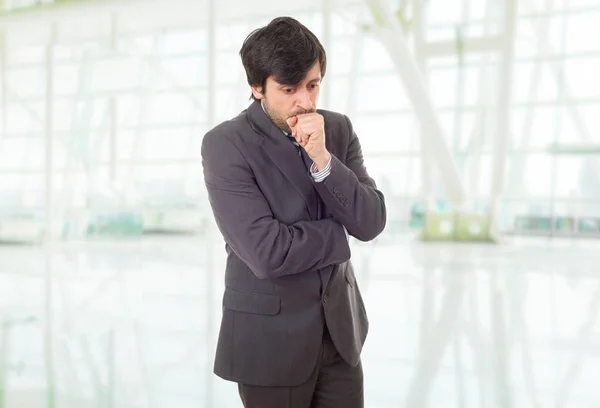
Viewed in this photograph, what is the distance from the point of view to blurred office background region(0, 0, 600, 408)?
12.6ft

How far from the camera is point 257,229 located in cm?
140

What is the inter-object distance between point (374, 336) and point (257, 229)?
3428 millimetres

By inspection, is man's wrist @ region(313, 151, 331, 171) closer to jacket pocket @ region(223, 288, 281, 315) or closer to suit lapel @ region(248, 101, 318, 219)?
suit lapel @ region(248, 101, 318, 219)

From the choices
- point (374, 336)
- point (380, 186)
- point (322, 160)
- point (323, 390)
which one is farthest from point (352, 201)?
point (374, 336)

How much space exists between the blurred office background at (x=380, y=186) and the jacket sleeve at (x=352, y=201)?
6.16ft

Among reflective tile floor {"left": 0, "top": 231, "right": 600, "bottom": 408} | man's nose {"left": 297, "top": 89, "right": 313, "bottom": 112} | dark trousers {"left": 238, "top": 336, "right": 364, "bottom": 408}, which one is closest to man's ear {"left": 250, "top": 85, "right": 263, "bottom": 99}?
man's nose {"left": 297, "top": 89, "right": 313, "bottom": 112}

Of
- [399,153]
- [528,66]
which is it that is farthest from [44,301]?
[528,66]

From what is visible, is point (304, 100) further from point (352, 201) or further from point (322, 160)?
point (352, 201)

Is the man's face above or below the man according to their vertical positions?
above

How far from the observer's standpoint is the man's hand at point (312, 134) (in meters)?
1.31

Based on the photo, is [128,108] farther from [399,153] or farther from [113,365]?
[113,365]

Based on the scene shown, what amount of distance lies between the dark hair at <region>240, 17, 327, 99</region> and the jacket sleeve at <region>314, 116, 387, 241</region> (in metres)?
0.21

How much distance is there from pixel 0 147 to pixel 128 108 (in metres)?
4.29

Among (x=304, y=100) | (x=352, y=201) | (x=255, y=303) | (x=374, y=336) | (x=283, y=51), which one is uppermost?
(x=283, y=51)
